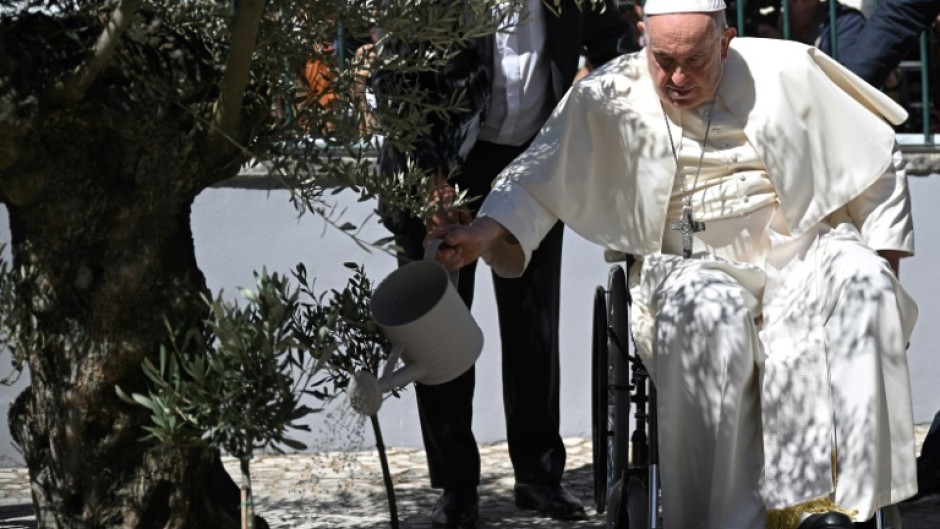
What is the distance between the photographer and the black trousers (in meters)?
5.48

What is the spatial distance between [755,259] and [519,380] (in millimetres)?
1391

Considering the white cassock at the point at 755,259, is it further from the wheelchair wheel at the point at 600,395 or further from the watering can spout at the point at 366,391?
the watering can spout at the point at 366,391

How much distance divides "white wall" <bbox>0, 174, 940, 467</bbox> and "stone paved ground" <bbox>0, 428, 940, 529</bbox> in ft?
0.36

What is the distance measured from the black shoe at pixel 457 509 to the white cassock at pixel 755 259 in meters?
1.09

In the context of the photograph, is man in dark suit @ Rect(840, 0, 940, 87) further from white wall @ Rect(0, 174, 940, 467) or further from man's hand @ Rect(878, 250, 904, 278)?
man's hand @ Rect(878, 250, 904, 278)

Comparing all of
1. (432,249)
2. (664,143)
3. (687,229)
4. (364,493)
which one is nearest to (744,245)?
(687,229)

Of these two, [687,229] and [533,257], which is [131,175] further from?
[533,257]

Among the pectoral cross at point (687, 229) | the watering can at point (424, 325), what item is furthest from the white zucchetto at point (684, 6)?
the watering can at point (424, 325)

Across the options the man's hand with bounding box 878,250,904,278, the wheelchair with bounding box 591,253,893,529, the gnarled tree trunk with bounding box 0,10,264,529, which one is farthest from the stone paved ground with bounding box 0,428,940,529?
the gnarled tree trunk with bounding box 0,10,264,529

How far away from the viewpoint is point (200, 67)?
377cm

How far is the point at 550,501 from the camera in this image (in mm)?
5469

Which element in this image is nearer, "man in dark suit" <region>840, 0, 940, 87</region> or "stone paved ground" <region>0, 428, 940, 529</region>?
"stone paved ground" <region>0, 428, 940, 529</region>

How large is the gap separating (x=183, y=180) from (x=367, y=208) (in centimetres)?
288

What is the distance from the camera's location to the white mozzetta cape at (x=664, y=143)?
4.59 metres
